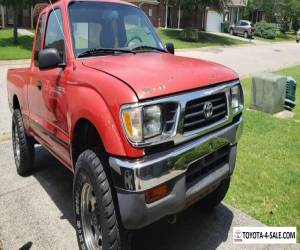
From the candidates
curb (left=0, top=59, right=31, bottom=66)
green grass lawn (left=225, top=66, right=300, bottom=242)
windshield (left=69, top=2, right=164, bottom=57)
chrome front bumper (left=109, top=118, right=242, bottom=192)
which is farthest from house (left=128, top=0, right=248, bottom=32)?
chrome front bumper (left=109, top=118, right=242, bottom=192)

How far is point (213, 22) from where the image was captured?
160 ft

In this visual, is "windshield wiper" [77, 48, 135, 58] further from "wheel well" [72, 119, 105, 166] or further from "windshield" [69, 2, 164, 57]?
"wheel well" [72, 119, 105, 166]

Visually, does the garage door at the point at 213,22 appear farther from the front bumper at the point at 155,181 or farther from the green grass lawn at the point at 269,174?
the front bumper at the point at 155,181

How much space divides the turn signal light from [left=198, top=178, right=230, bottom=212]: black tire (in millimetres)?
1437

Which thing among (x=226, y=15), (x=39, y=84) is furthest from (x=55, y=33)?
(x=226, y=15)

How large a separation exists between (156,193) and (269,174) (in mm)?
3021

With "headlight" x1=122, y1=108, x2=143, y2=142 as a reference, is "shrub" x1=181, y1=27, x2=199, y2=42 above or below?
below

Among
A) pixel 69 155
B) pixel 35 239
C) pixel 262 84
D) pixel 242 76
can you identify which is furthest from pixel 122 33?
pixel 242 76

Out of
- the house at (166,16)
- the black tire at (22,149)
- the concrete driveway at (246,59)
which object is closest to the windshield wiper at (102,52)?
the black tire at (22,149)

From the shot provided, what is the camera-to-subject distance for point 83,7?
4.20m

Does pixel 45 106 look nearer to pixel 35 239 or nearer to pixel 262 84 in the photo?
pixel 35 239

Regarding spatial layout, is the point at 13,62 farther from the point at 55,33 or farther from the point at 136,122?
the point at 136,122

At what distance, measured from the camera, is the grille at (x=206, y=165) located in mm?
3086

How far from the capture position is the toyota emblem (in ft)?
10.4
